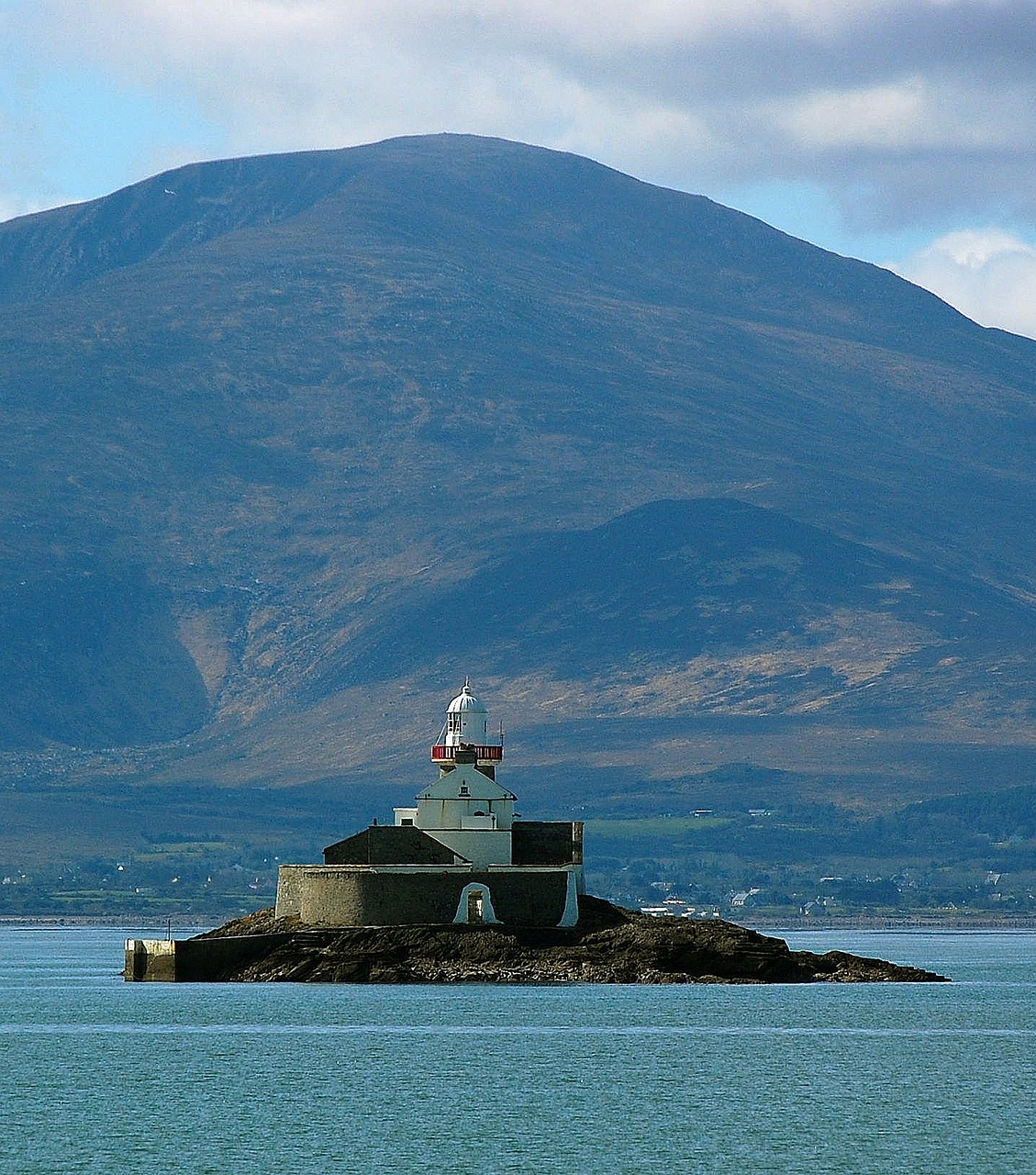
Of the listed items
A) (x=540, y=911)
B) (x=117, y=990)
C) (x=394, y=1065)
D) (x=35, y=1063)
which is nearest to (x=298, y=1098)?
(x=394, y=1065)

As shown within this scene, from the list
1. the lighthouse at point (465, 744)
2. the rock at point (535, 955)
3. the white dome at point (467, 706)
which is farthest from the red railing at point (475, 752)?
the rock at point (535, 955)

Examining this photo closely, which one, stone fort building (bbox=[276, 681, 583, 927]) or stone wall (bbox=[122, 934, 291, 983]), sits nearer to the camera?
stone fort building (bbox=[276, 681, 583, 927])

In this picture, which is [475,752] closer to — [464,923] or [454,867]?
[454,867]

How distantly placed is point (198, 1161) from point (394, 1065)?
1762cm

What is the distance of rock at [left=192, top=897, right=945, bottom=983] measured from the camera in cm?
9838

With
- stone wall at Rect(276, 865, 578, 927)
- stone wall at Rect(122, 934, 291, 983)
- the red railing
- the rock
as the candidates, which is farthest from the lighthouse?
stone wall at Rect(122, 934, 291, 983)

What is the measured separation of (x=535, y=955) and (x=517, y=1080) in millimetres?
22141

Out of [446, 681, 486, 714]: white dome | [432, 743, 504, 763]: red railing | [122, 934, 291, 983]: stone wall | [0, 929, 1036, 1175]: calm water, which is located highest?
[446, 681, 486, 714]: white dome

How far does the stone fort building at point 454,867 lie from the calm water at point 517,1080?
→ 294cm

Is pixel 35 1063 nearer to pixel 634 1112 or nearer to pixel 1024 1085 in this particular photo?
pixel 634 1112

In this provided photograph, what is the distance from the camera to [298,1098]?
73375 millimetres

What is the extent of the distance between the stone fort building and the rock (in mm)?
632

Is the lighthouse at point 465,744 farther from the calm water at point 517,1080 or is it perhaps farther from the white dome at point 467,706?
the calm water at point 517,1080

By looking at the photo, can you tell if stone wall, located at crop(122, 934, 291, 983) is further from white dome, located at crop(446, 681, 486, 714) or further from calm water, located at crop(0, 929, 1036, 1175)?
white dome, located at crop(446, 681, 486, 714)
